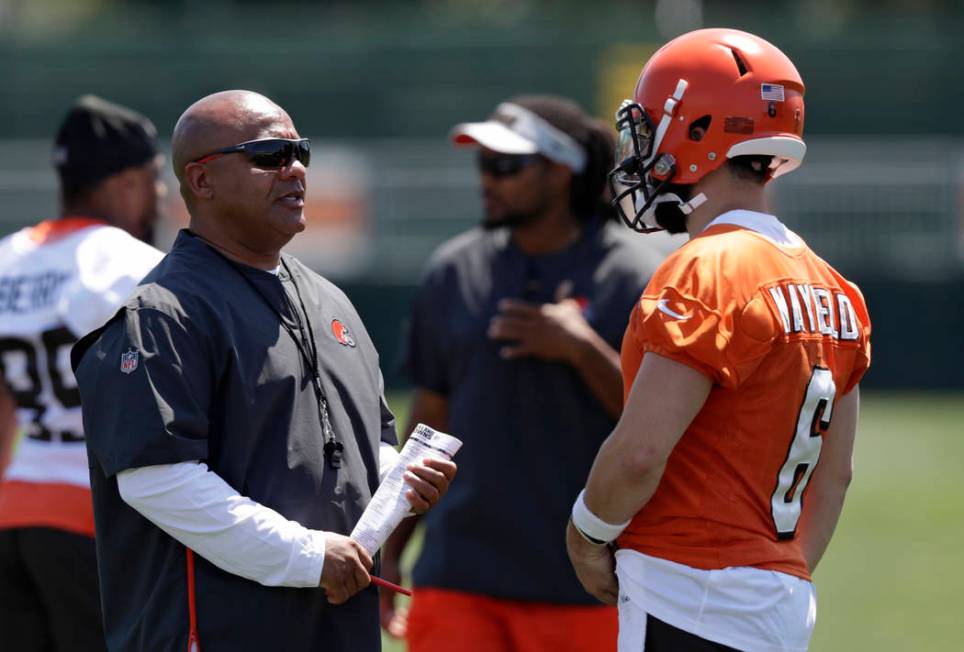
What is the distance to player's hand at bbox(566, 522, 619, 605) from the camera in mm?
3447

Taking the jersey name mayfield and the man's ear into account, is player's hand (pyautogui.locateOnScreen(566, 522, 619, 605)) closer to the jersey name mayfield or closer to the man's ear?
the jersey name mayfield

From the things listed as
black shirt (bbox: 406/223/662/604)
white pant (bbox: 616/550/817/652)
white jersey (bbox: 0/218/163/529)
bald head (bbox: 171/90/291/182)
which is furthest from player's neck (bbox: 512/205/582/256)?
white pant (bbox: 616/550/817/652)

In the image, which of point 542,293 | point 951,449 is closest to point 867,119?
point 951,449

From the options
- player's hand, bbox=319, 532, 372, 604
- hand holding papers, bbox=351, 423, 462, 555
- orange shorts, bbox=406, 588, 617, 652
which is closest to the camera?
player's hand, bbox=319, 532, 372, 604

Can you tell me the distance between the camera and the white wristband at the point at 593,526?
3.35m

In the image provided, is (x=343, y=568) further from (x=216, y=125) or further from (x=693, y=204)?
(x=693, y=204)

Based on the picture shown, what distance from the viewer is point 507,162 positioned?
519 cm

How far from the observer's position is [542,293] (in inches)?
199

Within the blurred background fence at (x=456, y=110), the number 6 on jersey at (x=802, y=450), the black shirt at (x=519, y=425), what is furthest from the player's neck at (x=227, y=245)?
the blurred background fence at (x=456, y=110)

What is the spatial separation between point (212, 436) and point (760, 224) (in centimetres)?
132

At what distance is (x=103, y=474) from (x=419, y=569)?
1.85 m

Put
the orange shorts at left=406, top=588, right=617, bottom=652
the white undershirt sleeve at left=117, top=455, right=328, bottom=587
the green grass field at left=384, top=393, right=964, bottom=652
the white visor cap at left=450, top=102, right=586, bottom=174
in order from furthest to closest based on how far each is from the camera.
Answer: the green grass field at left=384, top=393, right=964, bottom=652 < the white visor cap at left=450, top=102, right=586, bottom=174 < the orange shorts at left=406, top=588, right=617, bottom=652 < the white undershirt sleeve at left=117, top=455, right=328, bottom=587

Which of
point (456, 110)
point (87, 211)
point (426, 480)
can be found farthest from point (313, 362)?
point (456, 110)

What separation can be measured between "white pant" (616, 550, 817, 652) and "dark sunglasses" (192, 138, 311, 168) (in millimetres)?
1215
